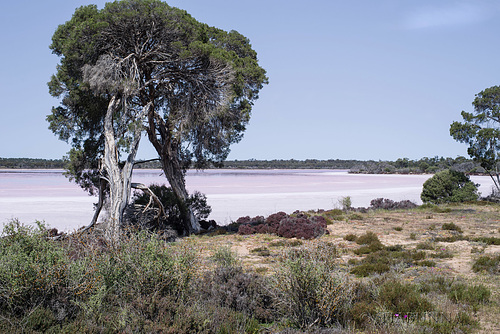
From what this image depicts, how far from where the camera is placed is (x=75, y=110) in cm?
1380

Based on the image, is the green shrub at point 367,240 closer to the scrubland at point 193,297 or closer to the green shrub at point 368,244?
the green shrub at point 368,244

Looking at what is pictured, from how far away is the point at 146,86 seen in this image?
43.4ft

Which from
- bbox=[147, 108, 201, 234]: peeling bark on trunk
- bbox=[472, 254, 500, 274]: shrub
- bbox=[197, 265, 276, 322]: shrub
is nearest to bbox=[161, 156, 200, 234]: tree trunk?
bbox=[147, 108, 201, 234]: peeling bark on trunk

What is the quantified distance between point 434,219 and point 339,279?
14.9 metres

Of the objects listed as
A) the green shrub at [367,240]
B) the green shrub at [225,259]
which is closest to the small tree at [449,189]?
the green shrub at [367,240]

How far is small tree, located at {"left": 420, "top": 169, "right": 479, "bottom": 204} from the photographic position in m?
24.6

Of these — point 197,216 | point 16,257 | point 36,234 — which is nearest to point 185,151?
point 197,216

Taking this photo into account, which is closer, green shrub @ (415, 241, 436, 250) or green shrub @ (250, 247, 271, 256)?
green shrub @ (250, 247, 271, 256)

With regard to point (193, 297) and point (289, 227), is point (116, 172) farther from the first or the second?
point (193, 297)

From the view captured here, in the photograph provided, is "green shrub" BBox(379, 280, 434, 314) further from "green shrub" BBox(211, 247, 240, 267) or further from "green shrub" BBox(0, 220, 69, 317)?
"green shrub" BBox(0, 220, 69, 317)

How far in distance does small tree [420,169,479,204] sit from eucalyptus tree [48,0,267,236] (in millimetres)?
16378

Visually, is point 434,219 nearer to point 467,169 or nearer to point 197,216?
point 197,216

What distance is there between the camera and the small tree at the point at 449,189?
24.6 m

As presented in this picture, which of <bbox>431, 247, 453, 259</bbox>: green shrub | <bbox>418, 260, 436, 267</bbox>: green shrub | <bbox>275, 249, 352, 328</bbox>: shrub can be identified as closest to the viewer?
<bbox>275, 249, 352, 328</bbox>: shrub
